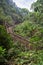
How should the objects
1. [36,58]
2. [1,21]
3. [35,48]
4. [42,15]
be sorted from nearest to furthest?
1. [36,58]
2. [35,48]
3. [42,15]
4. [1,21]

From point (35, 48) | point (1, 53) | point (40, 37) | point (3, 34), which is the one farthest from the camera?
point (40, 37)

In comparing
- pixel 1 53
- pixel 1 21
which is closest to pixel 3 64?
pixel 1 53

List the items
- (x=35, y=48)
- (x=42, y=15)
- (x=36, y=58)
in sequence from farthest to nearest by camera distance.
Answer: (x=42, y=15) → (x=35, y=48) → (x=36, y=58)

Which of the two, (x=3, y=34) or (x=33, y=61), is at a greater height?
(x=3, y=34)

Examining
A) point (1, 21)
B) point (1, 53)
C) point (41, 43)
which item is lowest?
point (1, 21)

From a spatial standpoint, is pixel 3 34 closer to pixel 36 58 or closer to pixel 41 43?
pixel 36 58

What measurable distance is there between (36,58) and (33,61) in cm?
36

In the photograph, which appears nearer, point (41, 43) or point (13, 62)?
point (13, 62)

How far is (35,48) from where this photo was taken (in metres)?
13.9

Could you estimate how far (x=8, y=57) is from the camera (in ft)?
34.7

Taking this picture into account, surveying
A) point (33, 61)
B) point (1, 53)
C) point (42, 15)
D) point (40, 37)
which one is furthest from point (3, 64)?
point (42, 15)

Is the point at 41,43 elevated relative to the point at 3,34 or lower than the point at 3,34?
lower

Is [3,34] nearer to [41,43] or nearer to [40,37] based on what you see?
[41,43]

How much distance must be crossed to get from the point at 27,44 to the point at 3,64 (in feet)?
16.6
